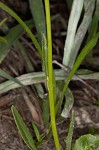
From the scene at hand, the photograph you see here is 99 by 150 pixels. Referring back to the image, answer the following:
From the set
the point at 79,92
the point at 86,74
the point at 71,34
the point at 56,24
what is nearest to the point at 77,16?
the point at 71,34

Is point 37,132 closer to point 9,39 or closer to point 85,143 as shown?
point 85,143

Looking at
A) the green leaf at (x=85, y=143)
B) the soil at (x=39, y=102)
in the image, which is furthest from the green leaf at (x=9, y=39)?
the green leaf at (x=85, y=143)

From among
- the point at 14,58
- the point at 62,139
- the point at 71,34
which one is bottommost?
the point at 62,139

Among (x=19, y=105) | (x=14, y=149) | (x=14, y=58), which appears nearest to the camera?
(x=14, y=149)

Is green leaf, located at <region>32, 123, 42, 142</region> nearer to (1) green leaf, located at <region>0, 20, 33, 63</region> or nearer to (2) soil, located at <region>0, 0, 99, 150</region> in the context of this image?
(2) soil, located at <region>0, 0, 99, 150</region>

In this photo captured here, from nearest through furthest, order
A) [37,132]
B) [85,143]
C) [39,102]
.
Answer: [85,143] → [37,132] → [39,102]

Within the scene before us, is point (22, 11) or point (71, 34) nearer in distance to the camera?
point (71, 34)

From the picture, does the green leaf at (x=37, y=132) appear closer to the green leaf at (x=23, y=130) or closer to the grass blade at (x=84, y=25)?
the green leaf at (x=23, y=130)

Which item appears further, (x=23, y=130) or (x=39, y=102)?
(x=39, y=102)

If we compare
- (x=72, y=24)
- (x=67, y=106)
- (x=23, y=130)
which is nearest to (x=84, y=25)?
(x=72, y=24)

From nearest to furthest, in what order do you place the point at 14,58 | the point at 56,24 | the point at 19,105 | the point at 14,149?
the point at 14,149 → the point at 19,105 → the point at 14,58 → the point at 56,24

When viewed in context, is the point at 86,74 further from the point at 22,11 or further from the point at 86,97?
the point at 22,11
